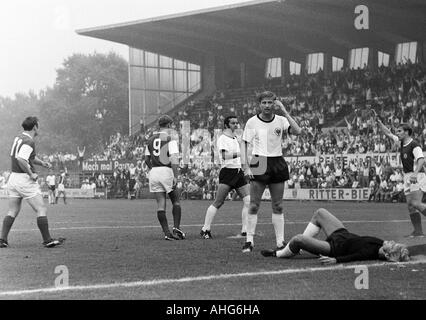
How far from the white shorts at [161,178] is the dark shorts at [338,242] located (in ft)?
14.7

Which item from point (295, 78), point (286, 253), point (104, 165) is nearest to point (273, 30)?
point (295, 78)

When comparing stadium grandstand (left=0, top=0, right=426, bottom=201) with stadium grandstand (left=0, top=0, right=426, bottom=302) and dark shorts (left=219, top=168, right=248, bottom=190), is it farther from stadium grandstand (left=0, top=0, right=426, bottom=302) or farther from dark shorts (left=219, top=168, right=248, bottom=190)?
dark shorts (left=219, top=168, right=248, bottom=190)

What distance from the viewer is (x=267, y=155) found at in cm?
1002

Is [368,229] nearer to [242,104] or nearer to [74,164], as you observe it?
[242,104]

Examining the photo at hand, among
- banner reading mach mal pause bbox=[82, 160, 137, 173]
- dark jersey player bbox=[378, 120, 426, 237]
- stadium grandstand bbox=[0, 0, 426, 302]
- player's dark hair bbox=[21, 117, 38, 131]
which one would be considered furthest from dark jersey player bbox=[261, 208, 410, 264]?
banner reading mach mal pause bbox=[82, 160, 137, 173]

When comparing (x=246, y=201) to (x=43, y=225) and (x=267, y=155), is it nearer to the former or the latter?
(x=267, y=155)

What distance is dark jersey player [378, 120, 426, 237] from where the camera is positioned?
1285 cm

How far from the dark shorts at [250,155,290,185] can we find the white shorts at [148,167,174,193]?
2.62 meters

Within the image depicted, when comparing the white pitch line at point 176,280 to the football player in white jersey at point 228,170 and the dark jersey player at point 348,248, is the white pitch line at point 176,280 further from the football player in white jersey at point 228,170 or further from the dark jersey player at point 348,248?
the football player in white jersey at point 228,170

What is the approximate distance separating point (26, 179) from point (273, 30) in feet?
119

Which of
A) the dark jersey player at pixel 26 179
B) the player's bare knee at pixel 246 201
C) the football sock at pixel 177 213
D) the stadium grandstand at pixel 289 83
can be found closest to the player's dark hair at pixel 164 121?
the football sock at pixel 177 213
